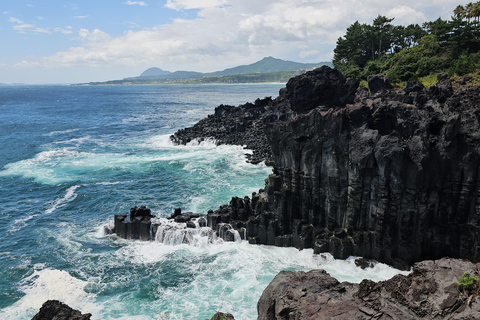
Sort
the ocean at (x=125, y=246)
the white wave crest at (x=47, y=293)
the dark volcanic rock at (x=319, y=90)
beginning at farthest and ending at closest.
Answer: the dark volcanic rock at (x=319, y=90) → the ocean at (x=125, y=246) → the white wave crest at (x=47, y=293)

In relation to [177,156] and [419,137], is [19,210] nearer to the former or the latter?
[177,156]

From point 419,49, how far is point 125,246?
75.6 meters

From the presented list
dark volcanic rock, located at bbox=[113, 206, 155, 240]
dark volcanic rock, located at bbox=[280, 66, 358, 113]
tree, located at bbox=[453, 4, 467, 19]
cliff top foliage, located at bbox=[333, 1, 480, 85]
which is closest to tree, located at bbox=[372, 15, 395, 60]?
cliff top foliage, located at bbox=[333, 1, 480, 85]

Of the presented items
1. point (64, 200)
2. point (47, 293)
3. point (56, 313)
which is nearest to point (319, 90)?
point (64, 200)

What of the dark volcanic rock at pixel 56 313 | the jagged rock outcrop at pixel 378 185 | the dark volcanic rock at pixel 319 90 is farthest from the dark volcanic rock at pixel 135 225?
the dark volcanic rock at pixel 319 90

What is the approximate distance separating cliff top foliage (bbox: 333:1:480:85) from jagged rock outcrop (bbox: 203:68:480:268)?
134 feet

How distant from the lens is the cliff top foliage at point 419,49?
213ft

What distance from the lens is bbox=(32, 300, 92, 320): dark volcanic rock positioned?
605 inches

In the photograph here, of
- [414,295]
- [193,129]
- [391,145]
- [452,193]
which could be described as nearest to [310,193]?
[391,145]

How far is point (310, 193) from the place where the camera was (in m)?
28.6

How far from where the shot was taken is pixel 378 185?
24984 mm

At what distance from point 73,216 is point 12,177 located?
67.6ft

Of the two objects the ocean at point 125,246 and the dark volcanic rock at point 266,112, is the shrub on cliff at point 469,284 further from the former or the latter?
Result: the dark volcanic rock at point 266,112

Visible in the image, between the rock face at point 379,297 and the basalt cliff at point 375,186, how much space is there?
35.2 ft
